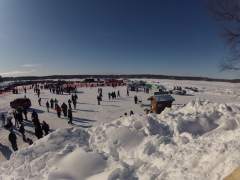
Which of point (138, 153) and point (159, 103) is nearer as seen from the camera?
point (138, 153)

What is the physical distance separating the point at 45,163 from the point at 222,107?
8.88 metres

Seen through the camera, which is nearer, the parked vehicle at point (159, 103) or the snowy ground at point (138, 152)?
the snowy ground at point (138, 152)

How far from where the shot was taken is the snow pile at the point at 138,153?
6.26 meters

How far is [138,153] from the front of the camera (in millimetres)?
8289

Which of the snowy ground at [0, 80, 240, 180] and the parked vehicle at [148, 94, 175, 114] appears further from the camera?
the parked vehicle at [148, 94, 175, 114]

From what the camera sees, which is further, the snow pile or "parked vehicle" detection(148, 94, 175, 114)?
"parked vehicle" detection(148, 94, 175, 114)

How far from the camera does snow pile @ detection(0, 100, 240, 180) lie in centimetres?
626

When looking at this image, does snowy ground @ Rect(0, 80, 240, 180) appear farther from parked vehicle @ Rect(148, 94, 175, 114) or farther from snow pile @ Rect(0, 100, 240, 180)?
parked vehicle @ Rect(148, 94, 175, 114)

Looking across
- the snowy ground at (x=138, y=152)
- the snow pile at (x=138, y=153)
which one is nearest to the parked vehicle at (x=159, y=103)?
the snowy ground at (x=138, y=152)

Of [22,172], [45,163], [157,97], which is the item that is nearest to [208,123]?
[45,163]

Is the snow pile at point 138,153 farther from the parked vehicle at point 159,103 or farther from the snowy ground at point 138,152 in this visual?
the parked vehicle at point 159,103

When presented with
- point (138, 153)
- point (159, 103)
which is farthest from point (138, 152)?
point (159, 103)

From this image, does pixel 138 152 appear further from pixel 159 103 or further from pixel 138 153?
pixel 159 103

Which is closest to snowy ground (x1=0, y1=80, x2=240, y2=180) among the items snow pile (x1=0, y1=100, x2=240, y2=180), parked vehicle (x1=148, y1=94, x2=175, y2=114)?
snow pile (x1=0, y1=100, x2=240, y2=180)
